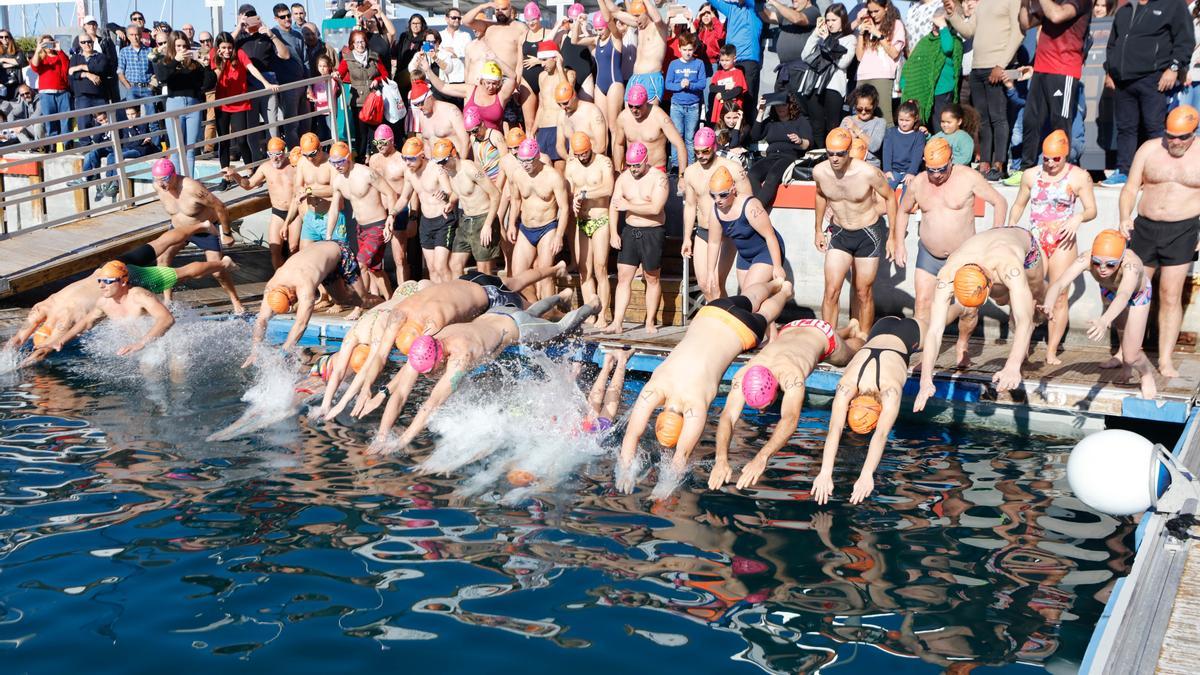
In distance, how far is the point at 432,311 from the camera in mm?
9055

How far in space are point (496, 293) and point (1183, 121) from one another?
576 cm

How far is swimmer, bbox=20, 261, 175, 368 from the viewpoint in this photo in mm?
10539

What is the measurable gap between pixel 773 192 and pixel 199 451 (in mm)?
6254

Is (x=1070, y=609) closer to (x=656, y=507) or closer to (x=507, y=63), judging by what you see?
(x=656, y=507)

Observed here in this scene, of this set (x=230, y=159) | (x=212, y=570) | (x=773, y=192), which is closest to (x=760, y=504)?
(x=212, y=570)

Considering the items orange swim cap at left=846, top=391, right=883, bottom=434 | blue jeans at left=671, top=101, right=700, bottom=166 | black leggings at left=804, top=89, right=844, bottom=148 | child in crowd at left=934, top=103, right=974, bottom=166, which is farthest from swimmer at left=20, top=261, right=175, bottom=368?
child in crowd at left=934, top=103, right=974, bottom=166

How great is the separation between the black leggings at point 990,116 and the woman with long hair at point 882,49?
32.7 inches

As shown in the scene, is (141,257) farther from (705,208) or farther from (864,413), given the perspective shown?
(864,413)

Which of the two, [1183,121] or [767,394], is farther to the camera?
[1183,121]

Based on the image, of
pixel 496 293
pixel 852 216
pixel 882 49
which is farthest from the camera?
pixel 882 49

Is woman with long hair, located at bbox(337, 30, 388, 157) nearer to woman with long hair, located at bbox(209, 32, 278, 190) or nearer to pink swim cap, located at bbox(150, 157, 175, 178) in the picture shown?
woman with long hair, located at bbox(209, 32, 278, 190)

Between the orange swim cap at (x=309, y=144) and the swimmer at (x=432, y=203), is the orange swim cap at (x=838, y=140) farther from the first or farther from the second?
the orange swim cap at (x=309, y=144)

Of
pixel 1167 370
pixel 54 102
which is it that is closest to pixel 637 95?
pixel 1167 370

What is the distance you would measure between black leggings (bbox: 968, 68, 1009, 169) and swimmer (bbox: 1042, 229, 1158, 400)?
8.91 ft
